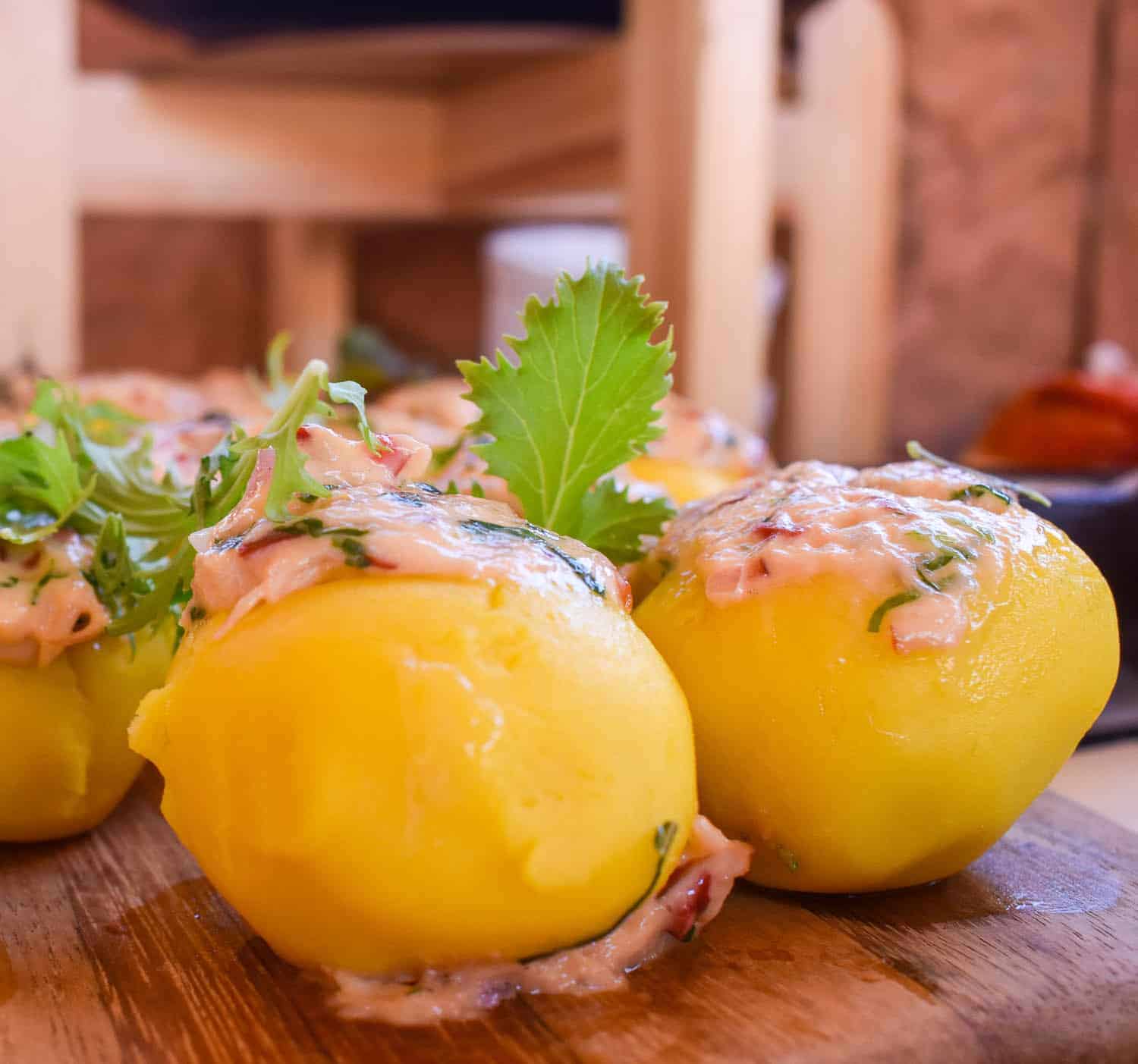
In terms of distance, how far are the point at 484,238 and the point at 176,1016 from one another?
3.75 m

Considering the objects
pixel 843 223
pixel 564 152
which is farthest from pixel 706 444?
pixel 843 223

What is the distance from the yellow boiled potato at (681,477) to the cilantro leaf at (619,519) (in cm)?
51

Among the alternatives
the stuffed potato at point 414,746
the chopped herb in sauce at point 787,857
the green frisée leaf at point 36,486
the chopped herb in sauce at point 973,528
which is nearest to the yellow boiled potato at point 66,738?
the green frisée leaf at point 36,486

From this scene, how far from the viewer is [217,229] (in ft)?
14.0

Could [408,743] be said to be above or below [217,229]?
below

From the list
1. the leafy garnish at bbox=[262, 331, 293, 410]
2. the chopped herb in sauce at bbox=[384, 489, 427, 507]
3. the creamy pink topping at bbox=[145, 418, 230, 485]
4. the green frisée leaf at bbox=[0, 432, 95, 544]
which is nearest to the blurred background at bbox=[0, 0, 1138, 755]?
the creamy pink topping at bbox=[145, 418, 230, 485]

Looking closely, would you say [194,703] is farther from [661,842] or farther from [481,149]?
[481,149]

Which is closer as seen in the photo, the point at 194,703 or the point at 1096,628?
the point at 194,703

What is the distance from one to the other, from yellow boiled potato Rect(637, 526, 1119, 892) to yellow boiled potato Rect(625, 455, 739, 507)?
2.10 ft

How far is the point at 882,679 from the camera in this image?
821mm

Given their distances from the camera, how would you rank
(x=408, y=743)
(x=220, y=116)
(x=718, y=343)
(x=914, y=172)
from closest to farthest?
(x=408, y=743) → (x=718, y=343) → (x=220, y=116) → (x=914, y=172)

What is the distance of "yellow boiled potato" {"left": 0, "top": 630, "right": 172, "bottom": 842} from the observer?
94cm

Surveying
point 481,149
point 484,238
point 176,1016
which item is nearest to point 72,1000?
point 176,1016

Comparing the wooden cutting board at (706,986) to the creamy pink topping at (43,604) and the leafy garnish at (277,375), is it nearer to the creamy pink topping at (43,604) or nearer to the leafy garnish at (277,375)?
the creamy pink topping at (43,604)
